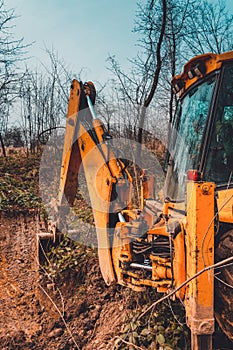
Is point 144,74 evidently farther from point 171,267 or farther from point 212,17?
point 171,267

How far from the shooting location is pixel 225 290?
7.97 ft

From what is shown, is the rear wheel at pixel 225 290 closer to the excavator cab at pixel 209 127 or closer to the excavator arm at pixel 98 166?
the excavator cab at pixel 209 127

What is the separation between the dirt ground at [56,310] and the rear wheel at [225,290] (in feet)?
4.63

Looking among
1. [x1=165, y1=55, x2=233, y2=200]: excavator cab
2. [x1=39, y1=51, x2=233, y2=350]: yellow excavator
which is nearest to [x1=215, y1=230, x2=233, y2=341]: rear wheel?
[x1=39, y1=51, x2=233, y2=350]: yellow excavator

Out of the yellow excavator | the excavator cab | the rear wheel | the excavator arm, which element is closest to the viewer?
the yellow excavator

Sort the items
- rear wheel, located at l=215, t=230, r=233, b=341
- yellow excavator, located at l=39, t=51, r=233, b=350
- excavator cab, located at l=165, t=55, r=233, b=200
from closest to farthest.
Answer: yellow excavator, located at l=39, t=51, r=233, b=350 → rear wheel, located at l=215, t=230, r=233, b=341 → excavator cab, located at l=165, t=55, r=233, b=200

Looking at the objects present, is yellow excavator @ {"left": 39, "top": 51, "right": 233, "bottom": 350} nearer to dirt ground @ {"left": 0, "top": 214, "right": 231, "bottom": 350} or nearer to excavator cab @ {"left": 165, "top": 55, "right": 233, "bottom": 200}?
excavator cab @ {"left": 165, "top": 55, "right": 233, "bottom": 200}

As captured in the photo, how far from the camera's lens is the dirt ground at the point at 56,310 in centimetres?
367

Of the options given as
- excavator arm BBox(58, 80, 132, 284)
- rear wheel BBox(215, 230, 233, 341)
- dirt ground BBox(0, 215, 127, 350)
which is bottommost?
dirt ground BBox(0, 215, 127, 350)

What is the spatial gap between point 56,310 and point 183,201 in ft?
7.49

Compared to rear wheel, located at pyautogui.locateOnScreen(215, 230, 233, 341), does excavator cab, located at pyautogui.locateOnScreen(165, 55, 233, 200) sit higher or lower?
higher

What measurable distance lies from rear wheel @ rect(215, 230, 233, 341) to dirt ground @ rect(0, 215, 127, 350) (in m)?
1.41

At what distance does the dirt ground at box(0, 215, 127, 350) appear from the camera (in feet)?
12.0

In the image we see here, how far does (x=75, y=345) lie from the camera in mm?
3592
